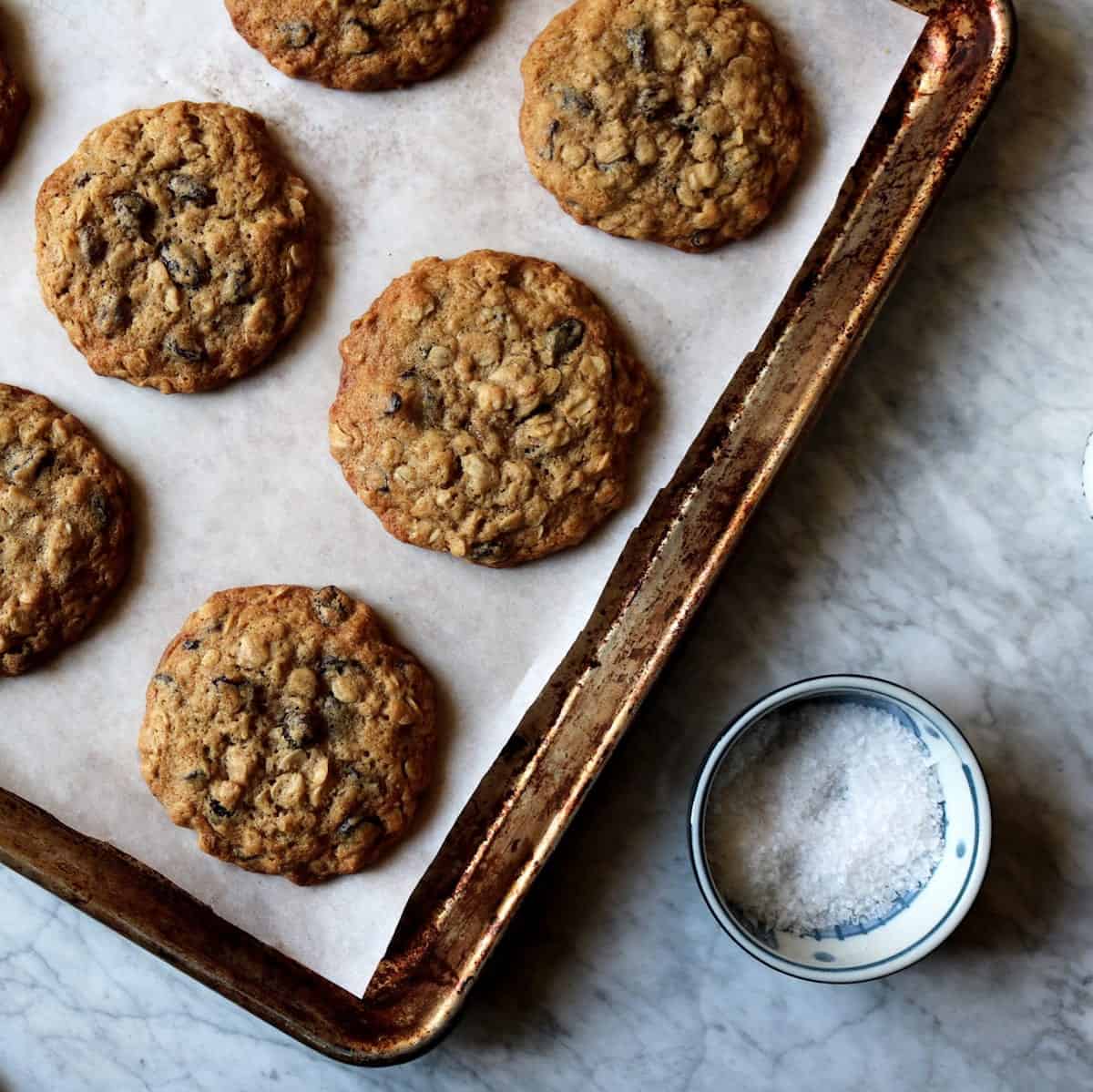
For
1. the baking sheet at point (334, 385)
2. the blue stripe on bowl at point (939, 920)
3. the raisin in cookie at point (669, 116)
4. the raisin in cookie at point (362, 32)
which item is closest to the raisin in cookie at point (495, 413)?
the baking sheet at point (334, 385)

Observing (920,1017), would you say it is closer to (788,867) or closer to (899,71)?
(788,867)

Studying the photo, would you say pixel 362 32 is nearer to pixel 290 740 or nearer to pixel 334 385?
pixel 334 385

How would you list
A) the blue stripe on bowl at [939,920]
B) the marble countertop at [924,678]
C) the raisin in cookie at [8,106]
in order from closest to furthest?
the blue stripe on bowl at [939,920], the raisin in cookie at [8,106], the marble countertop at [924,678]

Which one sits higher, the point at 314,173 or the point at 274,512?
the point at 314,173

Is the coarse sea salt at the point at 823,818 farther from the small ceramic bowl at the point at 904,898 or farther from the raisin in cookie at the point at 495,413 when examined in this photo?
the raisin in cookie at the point at 495,413

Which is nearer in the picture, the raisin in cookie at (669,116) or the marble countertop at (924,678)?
the raisin in cookie at (669,116)

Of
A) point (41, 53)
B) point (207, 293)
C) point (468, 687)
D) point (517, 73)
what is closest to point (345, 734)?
point (468, 687)
